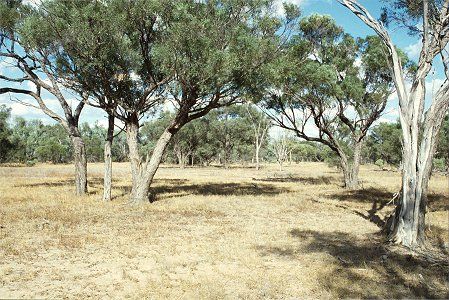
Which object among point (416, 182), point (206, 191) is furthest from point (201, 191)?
point (416, 182)

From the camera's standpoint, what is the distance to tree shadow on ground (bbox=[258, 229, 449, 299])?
6.62 metres

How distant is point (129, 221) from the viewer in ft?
42.8

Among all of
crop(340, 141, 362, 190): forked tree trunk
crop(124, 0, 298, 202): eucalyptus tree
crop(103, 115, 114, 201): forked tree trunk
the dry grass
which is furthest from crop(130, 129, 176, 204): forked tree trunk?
crop(340, 141, 362, 190): forked tree trunk

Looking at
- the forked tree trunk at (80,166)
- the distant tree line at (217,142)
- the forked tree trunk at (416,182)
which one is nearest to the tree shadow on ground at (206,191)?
the forked tree trunk at (80,166)

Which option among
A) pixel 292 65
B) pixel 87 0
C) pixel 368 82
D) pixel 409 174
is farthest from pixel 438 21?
pixel 368 82

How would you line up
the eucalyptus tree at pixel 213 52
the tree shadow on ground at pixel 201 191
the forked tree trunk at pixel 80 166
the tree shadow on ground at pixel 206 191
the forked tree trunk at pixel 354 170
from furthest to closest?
→ 1. the forked tree trunk at pixel 354 170
2. the tree shadow on ground at pixel 206 191
3. the tree shadow on ground at pixel 201 191
4. the forked tree trunk at pixel 80 166
5. the eucalyptus tree at pixel 213 52

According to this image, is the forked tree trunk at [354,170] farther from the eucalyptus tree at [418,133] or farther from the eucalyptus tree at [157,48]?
the eucalyptus tree at [418,133]

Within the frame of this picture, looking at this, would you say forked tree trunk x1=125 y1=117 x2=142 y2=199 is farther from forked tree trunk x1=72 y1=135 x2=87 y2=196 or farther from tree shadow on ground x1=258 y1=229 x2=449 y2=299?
tree shadow on ground x1=258 y1=229 x2=449 y2=299

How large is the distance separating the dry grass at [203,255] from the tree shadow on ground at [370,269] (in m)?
0.02

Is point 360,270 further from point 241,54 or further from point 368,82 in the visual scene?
point 368,82

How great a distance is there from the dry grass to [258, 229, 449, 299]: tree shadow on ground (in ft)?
0.07

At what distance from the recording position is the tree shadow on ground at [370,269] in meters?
6.62

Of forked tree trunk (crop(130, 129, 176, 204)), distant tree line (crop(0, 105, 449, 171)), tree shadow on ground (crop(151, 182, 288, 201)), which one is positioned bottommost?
tree shadow on ground (crop(151, 182, 288, 201))

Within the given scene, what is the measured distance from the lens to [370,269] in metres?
7.85
